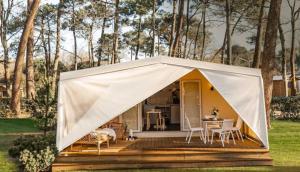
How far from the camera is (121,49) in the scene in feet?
129

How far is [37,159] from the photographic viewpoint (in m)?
8.56

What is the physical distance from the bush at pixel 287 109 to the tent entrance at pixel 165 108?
9.15 m

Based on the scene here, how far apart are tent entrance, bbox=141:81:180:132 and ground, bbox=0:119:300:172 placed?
3330 millimetres

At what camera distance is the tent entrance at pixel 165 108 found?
13.8 m

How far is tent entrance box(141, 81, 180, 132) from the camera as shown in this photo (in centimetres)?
1376

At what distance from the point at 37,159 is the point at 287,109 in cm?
1645

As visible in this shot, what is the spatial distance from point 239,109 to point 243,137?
8.04ft

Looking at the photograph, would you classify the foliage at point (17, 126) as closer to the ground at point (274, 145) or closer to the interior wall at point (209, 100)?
the ground at point (274, 145)

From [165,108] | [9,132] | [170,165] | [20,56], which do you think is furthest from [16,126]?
[170,165]

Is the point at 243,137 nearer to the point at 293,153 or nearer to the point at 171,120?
the point at 293,153

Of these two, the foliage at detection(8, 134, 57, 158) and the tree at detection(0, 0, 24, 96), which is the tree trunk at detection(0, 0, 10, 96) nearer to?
the tree at detection(0, 0, 24, 96)

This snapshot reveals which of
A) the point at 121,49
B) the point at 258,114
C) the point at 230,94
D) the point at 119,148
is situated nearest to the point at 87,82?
the point at 119,148

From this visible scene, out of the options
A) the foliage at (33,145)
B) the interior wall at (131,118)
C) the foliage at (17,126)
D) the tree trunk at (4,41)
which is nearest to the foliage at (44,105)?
the foliage at (33,145)

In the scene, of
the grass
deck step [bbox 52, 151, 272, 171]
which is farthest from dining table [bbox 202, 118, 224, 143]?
the grass
